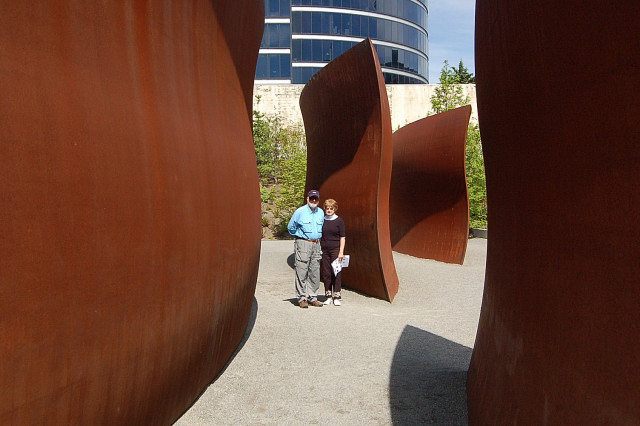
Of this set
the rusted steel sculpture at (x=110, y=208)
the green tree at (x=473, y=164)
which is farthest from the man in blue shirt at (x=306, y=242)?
the green tree at (x=473, y=164)

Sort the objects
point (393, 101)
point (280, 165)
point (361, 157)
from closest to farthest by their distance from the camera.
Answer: point (361, 157) → point (280, 165) → point (393, 101)

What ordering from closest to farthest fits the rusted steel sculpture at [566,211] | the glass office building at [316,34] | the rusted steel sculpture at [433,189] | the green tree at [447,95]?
the rusted steel sculpture at [566,211] < the rusted steel sculpture at [433,189] < the green tree at [447,95] < the glass office building at [316,34]

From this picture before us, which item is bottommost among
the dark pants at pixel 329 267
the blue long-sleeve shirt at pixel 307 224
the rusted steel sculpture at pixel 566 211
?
the dark pants at pixel 329 267

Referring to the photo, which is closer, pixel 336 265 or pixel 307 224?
pixel 307 224

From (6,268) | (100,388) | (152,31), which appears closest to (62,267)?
(6,268)

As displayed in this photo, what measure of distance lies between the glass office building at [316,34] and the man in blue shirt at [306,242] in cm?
3487

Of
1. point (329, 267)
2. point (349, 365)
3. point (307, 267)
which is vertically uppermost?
point (307, 267)

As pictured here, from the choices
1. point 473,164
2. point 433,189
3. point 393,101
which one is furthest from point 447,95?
point 433,189

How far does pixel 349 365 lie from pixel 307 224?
9.22 feet

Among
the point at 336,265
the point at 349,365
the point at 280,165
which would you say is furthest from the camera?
the point at 280,165

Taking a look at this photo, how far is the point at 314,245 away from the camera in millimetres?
7441

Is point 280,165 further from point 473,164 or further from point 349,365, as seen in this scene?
point 349,365

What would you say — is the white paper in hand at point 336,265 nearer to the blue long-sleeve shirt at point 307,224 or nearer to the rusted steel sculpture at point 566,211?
the blue long-sleeve shirt at point 307,224

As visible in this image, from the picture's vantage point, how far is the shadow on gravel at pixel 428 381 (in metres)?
3.73
